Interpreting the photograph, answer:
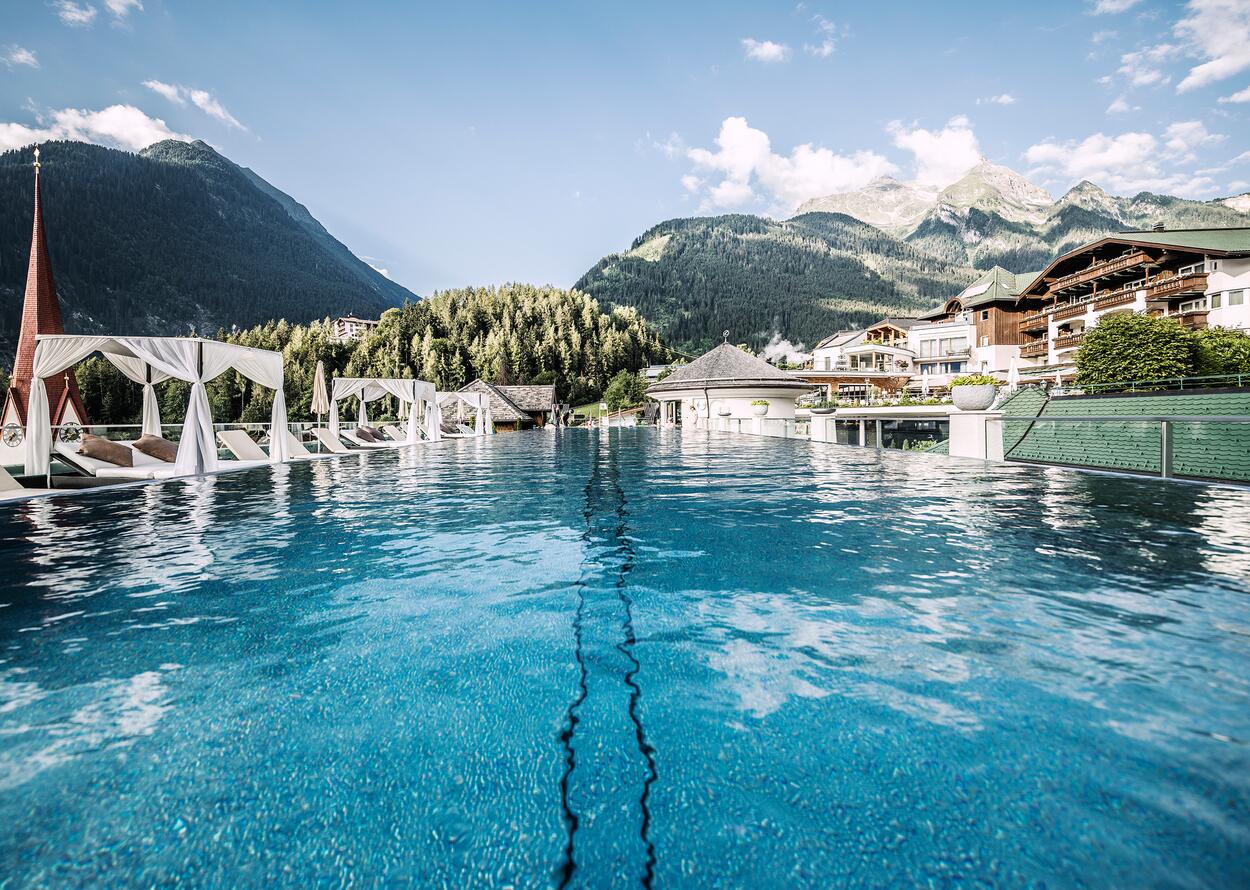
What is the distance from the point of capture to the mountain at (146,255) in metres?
122

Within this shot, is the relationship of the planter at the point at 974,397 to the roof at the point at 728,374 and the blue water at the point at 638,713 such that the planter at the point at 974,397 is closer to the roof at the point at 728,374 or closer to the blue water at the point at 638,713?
the blue water at the point at 638,713

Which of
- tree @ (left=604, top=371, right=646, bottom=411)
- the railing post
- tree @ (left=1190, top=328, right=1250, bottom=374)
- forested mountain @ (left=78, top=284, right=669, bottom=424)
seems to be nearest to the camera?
the railing post

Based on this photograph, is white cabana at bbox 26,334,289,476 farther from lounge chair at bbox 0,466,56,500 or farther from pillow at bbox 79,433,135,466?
pillow at bbox 79,433,135,466

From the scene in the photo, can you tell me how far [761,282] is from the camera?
162 metres

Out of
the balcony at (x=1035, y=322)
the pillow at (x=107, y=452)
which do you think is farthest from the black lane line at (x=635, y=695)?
the balcony at (x=1035, y=322)

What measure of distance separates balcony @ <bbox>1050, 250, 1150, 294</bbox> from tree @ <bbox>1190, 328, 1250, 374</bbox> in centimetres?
963

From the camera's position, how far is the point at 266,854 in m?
1.59

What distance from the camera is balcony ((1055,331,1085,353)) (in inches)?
1560

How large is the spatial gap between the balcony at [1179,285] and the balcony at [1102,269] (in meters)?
2.12

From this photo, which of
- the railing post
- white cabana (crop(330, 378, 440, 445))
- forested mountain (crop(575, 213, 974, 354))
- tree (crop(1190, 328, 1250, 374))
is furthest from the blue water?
forested mountain (crop(575, 213, 974, 354))

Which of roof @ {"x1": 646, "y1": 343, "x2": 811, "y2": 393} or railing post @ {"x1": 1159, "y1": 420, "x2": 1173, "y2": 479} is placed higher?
roof @ {"x1": 646, "y1": 343, "x2": 811, "y2": 393}

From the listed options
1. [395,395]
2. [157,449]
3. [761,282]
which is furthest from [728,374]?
[761,282]

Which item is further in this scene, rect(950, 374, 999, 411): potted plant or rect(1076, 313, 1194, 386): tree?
rect(1076, 313, 1194, 386): tree

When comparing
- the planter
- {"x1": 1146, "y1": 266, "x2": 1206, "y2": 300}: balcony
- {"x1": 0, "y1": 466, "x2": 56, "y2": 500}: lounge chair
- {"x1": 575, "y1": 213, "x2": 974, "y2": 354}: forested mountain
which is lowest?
{"x1": 0, "y1": 466, "x2": 56, "y2": 500}: lounge chair
